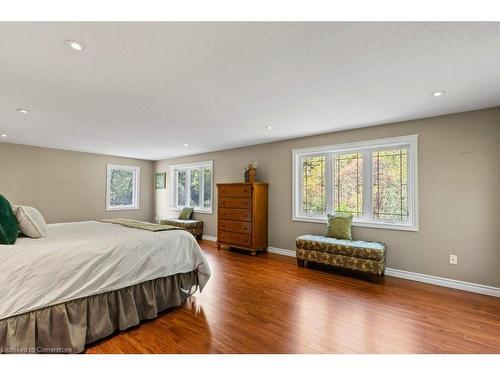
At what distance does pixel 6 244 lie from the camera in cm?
180

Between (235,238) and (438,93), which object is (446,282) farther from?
(235,238)

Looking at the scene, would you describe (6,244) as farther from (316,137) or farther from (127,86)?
(316,137)

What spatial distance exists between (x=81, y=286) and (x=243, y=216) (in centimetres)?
311

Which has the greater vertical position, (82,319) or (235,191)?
(235,191)

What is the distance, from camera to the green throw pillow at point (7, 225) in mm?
1805

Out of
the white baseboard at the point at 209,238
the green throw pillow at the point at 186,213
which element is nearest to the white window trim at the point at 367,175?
the white baseboard at the point at 209,238

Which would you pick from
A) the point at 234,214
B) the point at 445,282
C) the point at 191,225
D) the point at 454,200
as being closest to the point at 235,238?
the point at 234,214

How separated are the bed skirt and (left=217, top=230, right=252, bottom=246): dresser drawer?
233 centimetres

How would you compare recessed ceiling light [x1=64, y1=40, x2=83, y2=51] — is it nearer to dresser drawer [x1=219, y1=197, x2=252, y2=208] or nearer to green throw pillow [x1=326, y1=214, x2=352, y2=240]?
dresser drawer [x1=219, y1=197, x2=252, y2=208]

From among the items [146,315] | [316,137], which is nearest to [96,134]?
[146,315]

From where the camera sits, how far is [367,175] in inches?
151

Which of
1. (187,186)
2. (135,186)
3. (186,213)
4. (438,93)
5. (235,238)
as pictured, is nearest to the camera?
(438,93)

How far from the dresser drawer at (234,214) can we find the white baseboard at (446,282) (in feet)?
8.11

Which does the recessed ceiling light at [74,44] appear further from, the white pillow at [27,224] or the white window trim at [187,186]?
the white window trim at [187,186]
